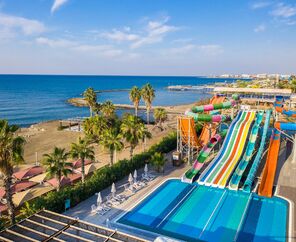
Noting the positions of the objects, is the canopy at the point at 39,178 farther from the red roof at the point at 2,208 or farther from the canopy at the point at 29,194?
the red roof at the point at 2,208

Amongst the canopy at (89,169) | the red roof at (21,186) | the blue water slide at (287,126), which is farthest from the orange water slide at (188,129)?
the red roof at (21,186)

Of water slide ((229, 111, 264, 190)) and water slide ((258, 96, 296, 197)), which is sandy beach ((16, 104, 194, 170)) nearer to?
water slide ((229, 111, 264, 190))

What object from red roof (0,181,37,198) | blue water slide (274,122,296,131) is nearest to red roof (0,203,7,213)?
red roof (0,181,37,198)

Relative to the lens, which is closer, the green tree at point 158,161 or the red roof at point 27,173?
the green tree at point 158,161

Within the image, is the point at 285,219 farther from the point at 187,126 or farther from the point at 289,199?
the point at 187,126

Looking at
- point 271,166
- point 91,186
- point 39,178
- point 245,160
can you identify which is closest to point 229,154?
point 245,160

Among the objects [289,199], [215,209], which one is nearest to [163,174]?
[215,209]

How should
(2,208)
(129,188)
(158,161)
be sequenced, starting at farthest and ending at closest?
(158,161) < (129,188) < (2,208)

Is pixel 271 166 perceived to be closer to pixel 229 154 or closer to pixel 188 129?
pixel 229 154
